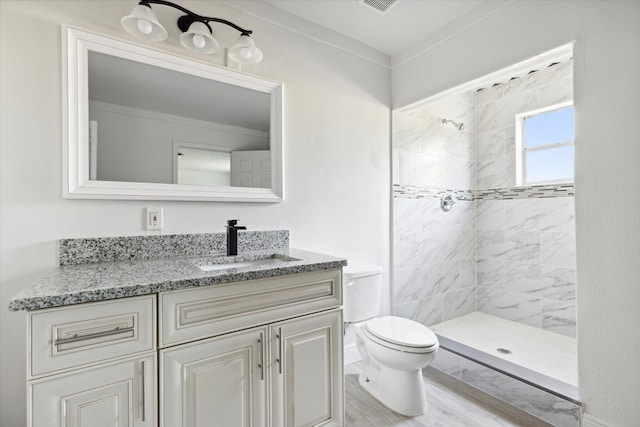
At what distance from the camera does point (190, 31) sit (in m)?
1.52

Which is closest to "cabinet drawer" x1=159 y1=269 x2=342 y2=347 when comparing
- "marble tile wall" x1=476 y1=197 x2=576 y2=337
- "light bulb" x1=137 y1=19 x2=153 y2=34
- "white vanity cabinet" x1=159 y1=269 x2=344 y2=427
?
"white vanity cabinet" x1=159 y1=269 x2=344 y2=427

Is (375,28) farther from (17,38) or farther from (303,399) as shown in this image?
(303,399)

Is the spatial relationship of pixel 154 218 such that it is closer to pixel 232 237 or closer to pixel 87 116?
pixel 232 237

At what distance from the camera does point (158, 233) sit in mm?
1542

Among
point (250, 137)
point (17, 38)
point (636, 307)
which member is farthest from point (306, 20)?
point (636, 307)

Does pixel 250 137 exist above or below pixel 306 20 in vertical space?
below

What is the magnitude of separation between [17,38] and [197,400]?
165 cm

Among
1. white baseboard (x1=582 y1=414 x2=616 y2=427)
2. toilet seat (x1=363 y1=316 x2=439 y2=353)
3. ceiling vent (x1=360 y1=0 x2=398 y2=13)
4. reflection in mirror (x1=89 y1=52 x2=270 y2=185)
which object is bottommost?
white baseboard (x1=582 y1=414 x2=616 y2=427)

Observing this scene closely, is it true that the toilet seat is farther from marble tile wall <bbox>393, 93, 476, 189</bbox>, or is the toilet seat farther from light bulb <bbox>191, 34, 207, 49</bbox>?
light bulb <bbox>191, 34, 207, 49</bbox>

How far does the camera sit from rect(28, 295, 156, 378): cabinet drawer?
865 mm

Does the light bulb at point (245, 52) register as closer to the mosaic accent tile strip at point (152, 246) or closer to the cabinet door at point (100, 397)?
the mosaic accent tile strip at point (152, 246)

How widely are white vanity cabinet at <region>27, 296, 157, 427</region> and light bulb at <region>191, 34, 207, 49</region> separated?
126 cm

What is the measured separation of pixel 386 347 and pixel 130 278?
1.32 m

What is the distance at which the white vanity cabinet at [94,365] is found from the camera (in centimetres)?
87
